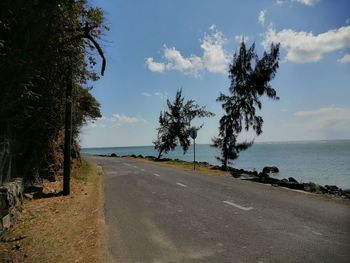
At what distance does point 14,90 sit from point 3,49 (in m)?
0.86

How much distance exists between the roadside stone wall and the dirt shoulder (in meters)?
0.22

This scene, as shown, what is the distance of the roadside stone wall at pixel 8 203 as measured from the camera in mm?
7973

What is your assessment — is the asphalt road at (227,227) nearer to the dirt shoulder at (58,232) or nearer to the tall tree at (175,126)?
the dirt shoulder at (58,232)

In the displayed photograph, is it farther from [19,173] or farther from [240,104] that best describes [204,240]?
[240,104]

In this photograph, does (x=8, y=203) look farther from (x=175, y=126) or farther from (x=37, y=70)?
(x=175, y=126)

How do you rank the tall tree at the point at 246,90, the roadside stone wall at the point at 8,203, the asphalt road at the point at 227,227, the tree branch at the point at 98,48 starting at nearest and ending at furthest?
the asphalt road at the point at 227,227 → the roadside stone wall at the point at 8,203 → the tree branch at the point at 98,48 → the tall tree at the point at 246,90

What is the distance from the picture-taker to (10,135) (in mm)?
10547

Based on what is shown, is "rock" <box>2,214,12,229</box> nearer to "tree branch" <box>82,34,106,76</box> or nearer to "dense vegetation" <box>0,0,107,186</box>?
"dense vegetation" <box>0,0,107,186</box>

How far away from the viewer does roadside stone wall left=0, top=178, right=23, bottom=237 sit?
26.2ft

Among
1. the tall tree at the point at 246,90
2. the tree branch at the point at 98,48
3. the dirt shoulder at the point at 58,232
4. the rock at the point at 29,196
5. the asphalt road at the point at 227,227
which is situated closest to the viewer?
the asphalt road at the point at 227,227

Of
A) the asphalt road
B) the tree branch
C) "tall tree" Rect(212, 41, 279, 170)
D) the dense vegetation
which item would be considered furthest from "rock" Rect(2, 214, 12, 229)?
"tall tree" Rect(212, 41, 279, 170)

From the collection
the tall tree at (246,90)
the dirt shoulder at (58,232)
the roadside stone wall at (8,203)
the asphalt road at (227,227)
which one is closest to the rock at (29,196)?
the dirt shoulder at (58,232)

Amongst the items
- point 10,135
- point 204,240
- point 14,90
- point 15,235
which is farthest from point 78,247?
point 10,135

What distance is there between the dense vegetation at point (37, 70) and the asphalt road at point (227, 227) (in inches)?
131
